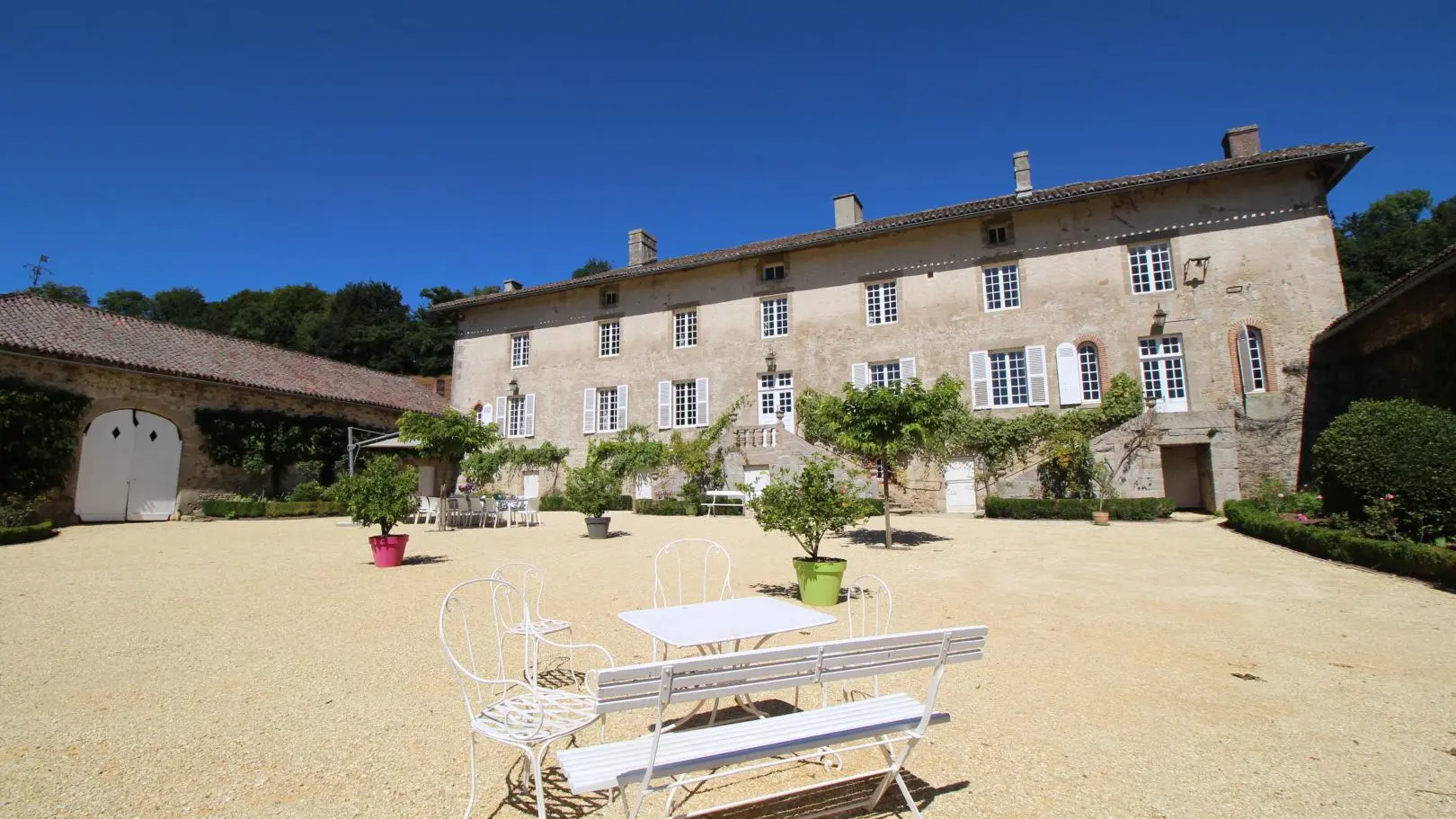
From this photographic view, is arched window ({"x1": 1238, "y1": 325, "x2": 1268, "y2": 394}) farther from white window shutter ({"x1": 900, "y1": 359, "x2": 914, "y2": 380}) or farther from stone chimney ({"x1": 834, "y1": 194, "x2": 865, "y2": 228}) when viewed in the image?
stone chimney ({"x1": 834, "y1": 194, "x2": 865, "y2": 228})

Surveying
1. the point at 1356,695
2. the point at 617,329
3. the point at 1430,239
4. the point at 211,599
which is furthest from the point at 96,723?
the point at 1430,239

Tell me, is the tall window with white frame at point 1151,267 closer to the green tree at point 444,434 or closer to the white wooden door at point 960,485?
the white wooden door at point 960,485

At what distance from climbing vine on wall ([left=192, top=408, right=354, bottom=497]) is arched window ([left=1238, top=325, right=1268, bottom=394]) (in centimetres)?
2649

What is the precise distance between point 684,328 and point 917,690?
2007cm

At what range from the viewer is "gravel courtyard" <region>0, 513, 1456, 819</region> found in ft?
9.40

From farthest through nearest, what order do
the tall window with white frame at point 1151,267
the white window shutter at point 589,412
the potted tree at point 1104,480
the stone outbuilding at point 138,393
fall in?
1. the white window shutter at point 589,412
2. the tall window with white frame at point 1151,267
3. the potted tree at point 1104,480
4. the stone outbuilding at point 138,393

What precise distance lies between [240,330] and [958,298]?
47006 mm

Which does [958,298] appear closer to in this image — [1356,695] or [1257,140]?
[1257,140]

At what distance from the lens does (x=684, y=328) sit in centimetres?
2345

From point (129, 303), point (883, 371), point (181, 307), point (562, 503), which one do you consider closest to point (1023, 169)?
point (883, 371)

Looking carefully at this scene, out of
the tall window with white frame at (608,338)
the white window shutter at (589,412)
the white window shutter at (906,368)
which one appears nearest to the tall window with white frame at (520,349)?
the tall window with white frame at (608,338)

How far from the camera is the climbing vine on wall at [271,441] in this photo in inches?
730

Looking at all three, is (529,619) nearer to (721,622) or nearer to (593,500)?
(721,622)

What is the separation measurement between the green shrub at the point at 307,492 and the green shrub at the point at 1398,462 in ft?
77.5
